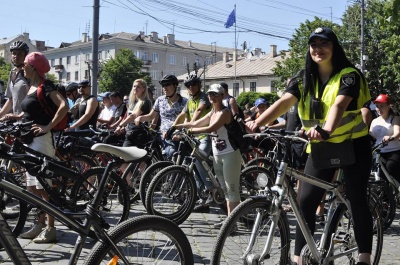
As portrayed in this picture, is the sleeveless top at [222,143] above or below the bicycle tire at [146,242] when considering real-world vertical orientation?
above

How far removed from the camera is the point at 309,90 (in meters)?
4.21

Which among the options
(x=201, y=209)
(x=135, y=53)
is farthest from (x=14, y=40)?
(x=201, y=209)

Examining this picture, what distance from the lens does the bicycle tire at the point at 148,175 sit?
739cm

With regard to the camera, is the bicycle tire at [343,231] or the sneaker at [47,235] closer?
the bicycle tire at [343,231]

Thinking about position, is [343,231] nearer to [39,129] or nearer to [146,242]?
[146,242]

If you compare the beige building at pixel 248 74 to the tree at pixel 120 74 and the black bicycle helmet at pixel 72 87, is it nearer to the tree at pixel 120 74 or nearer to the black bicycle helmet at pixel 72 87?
the tree at pixel 120 74

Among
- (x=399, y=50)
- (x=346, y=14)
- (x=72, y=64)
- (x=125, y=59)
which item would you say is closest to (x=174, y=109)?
(x=399, y=50)

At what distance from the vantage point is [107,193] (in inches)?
223

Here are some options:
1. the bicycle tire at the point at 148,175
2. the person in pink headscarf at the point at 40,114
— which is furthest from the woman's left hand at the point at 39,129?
the bicycle tire at the point at 148,175

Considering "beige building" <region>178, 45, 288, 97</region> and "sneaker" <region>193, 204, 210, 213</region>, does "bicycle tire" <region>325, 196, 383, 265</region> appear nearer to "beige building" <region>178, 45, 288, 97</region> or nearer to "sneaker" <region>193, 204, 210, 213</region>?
"sneaker" <region>193, 204, 210, 213</region>

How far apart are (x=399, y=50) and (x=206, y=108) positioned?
3788 cm

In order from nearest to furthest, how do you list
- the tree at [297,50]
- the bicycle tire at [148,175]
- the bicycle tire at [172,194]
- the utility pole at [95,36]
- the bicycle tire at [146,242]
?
the bicycle tire at [146,242] → the bicycle tire at [172,194] → the bicycle tire at [148,175] → the utility pole at [95,36] → the tree at [297,50]

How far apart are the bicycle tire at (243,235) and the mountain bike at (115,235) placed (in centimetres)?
27

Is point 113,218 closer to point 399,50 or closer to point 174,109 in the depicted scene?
point 174,109
